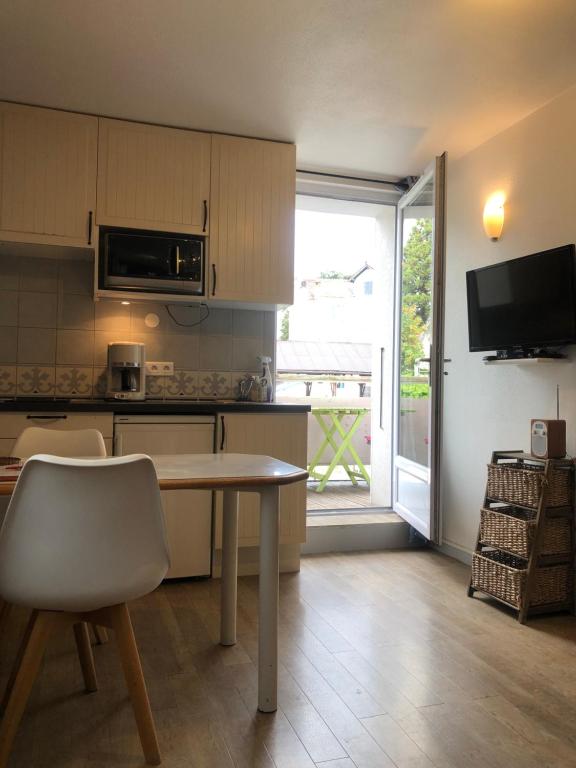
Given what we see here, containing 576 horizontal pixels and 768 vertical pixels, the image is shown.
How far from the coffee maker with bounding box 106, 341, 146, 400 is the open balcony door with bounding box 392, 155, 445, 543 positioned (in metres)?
1.73

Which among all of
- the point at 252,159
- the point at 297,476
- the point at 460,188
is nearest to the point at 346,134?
the point at 252,159

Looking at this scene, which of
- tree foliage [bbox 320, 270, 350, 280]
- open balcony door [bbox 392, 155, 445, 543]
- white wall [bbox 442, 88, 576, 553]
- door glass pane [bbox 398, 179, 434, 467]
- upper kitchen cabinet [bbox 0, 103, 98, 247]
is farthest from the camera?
tree foliage [bbox 320, 270, 350, 280]

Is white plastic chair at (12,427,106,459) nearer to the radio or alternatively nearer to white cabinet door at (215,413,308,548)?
white cabinet door at (215,413,308,548)

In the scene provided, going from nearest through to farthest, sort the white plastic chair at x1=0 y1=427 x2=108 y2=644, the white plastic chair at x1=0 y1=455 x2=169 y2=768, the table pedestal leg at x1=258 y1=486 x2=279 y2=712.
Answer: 1. the white plastic chair at x1=0 y1=455 x2=169 y2=768
2. the table pedestal leg at x1=258 y1=486 x2=279 y2=712
3. the white plastic chair at x1=0 y1=427 x2=108 y2=644

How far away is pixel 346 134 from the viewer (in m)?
3.43

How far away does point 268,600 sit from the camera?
6.11 feet

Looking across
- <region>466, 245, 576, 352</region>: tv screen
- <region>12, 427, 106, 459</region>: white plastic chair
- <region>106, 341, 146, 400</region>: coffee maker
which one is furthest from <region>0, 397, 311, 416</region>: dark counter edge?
<region>466, 245, 576, 352</region>: tv screen

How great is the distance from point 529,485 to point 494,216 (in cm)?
151

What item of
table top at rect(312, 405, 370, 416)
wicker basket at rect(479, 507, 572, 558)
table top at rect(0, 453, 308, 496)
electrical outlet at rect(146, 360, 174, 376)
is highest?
electrical outlet at rect(146, 360, 174, 376)

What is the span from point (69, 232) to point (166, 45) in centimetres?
109

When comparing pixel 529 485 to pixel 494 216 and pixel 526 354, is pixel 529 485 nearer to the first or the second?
pixel 526 354

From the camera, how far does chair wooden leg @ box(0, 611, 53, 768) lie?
4.80 ft

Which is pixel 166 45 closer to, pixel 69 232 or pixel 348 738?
pixel 69 232

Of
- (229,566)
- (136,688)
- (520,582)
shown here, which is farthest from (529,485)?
(136,688)
